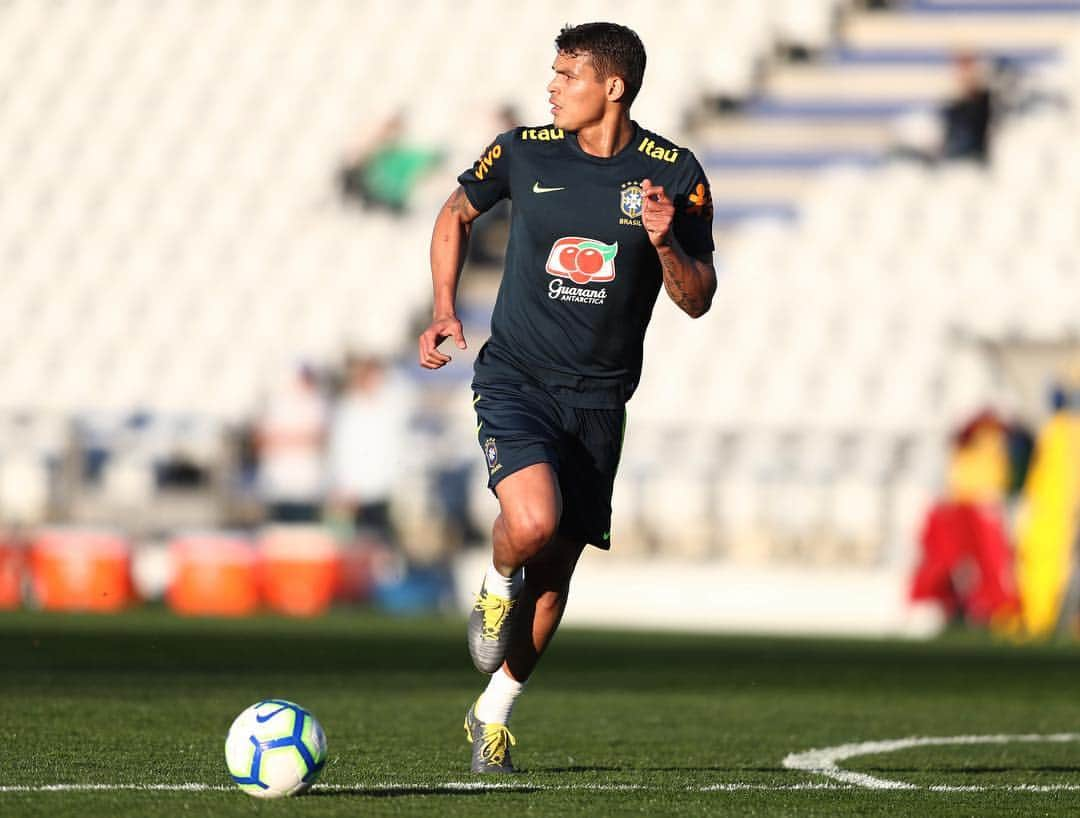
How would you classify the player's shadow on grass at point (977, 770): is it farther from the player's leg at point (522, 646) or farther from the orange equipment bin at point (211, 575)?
the orange equipment bin at point (211, 575)

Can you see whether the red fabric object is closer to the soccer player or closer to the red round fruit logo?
the soccer player

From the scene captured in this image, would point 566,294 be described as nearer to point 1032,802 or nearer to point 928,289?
point 1032,802

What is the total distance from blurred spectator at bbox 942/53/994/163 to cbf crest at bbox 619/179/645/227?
15139 millimetres

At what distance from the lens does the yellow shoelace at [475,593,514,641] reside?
5531mm

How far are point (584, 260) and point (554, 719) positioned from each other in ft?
7.79

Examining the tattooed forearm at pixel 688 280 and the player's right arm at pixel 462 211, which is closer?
the tattooed forearm at pixel 688 280

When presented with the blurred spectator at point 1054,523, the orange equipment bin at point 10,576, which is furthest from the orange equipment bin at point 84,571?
the blurred spectator at point 1054,523

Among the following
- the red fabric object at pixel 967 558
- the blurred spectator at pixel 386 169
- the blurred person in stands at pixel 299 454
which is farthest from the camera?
the blurred spectator at pixel 386 169

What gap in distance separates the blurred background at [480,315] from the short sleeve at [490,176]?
8614 mm

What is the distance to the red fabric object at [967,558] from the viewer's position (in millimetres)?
13930

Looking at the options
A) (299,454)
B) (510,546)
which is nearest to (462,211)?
(510,546)

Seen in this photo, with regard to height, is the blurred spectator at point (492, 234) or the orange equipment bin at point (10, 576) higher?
the blurred spectator at point (492, 234)

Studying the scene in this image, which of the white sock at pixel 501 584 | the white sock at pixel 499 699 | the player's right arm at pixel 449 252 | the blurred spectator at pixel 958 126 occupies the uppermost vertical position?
the blurred spectator at pixel 958 126

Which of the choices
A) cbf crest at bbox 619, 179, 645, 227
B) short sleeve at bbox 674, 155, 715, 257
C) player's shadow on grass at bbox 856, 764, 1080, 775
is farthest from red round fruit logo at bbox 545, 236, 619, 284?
player's shadow on grass at bbox 856, 764, 1080, 775
